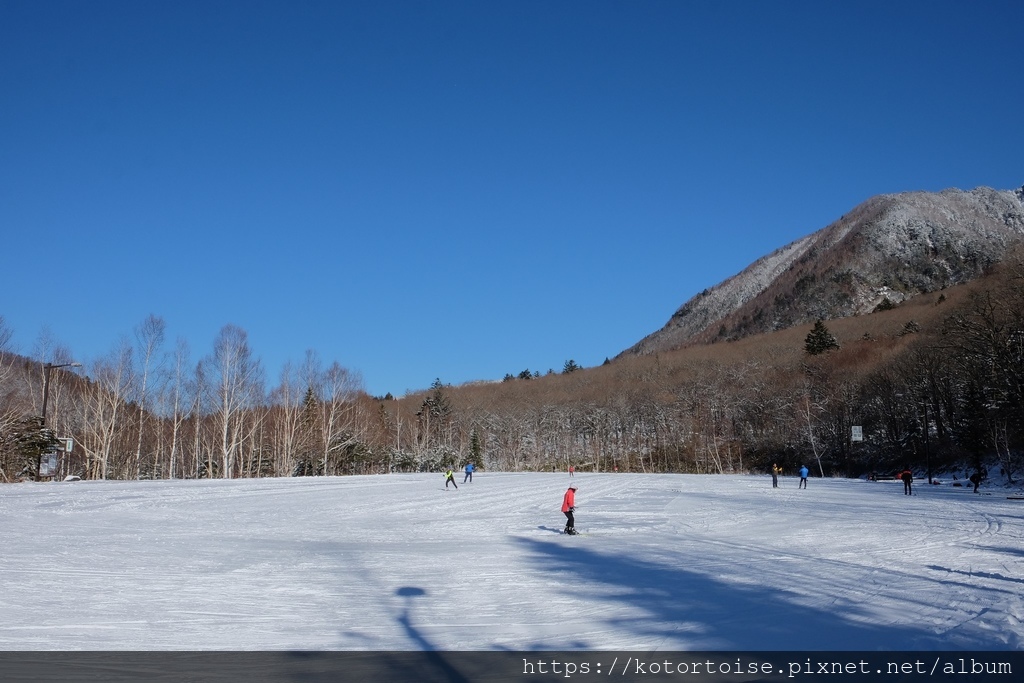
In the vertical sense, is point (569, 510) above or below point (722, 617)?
above

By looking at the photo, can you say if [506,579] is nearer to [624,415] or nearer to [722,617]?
[722,617]

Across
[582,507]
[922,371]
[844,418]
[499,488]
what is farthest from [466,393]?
[582,507]

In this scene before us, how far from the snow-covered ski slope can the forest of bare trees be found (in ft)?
92.8

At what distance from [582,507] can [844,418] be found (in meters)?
71.6

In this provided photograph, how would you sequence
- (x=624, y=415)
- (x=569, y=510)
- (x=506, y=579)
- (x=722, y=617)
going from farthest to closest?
(x=624, y=415) < (x=569, y=510) < (x=506, y=579) < (x=722, y=617)

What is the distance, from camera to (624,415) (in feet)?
388

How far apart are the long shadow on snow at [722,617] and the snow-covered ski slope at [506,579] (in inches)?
2.2

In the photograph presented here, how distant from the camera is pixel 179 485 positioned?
128ft

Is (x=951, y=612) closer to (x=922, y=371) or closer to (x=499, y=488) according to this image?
(x=499, y=488)

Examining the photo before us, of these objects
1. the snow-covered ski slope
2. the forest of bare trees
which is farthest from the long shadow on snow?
the forest of bare trees

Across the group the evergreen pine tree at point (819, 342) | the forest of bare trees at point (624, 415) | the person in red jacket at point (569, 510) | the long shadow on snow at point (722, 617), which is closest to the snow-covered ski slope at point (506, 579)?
the long shadow on snow at point (722, 617)

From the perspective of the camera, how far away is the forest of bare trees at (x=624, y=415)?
181 ft

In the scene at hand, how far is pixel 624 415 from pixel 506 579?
106 m

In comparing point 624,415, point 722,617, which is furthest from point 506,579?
point 624,415
